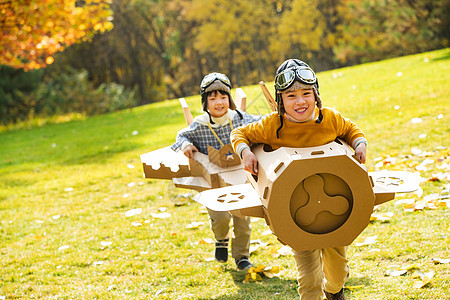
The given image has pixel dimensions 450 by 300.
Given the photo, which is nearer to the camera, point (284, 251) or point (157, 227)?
point (284, 251)

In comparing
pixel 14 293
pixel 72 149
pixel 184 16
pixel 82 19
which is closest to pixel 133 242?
pixel 14 293

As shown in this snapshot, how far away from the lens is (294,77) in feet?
9.48

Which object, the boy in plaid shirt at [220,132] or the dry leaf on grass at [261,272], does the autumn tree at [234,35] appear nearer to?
the boy in plaid shirt at [220,132]

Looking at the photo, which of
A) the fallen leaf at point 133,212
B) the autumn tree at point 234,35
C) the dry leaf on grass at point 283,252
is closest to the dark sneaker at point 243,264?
the dry leaf on grass at point 283,252

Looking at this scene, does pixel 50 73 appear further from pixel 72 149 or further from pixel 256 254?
pixel 256 254

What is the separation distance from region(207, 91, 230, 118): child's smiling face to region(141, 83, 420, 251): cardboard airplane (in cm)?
143

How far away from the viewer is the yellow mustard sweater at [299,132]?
3006mm

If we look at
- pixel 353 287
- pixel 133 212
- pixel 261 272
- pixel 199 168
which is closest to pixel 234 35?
pixel 133 212

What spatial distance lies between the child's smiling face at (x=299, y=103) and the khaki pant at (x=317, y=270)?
83cm

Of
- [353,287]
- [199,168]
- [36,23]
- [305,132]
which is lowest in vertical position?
[353,287]

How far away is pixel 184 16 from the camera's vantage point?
37.2m

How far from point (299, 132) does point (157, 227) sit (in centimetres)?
323

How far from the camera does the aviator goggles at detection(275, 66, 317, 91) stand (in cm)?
289

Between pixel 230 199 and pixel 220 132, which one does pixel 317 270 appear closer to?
pixel 230 199
